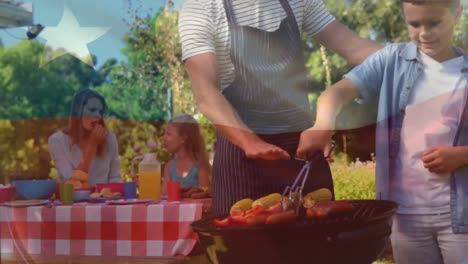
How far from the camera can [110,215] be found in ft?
7.12

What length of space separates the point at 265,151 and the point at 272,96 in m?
0.10

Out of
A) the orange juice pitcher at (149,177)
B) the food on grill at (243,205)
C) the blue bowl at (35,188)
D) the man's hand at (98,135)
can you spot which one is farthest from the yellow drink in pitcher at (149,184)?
the food on grill at (243,205)

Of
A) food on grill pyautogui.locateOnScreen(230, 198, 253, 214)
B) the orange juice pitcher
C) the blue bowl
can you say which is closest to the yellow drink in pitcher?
the orange juice pitcher

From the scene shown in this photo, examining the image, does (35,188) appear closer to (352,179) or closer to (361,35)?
(352,179)

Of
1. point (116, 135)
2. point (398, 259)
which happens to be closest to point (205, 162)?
point (116, 135)

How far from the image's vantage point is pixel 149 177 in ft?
6.35

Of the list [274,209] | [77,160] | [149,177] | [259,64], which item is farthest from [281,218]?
[77,160]

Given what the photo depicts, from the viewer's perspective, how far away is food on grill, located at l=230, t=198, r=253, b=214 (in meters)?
1.57

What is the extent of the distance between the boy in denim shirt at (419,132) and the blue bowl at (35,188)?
820 millimetres

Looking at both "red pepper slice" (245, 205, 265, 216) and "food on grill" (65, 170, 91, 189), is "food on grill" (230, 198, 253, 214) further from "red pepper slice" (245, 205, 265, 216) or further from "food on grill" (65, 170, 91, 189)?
"food on grill" (65, 170, 91, 189)

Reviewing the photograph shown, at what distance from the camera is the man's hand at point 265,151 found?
152 cm

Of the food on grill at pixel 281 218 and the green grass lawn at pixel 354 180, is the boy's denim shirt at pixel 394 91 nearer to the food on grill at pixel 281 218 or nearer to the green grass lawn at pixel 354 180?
the green grass lawn at pixel 354 180

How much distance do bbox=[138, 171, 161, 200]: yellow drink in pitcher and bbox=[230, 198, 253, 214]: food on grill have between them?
1.15 feet

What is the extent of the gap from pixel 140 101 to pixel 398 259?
59 centimetres
